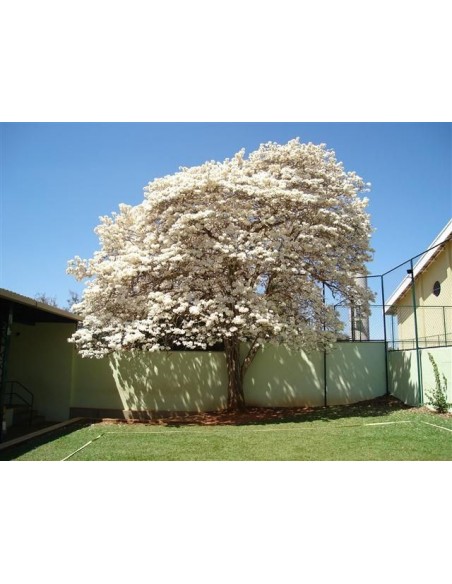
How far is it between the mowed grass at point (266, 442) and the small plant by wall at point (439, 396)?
329 millimetres

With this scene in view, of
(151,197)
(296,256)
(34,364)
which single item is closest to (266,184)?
(296,256)

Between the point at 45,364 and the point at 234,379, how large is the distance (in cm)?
499

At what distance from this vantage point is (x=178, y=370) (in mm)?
11805

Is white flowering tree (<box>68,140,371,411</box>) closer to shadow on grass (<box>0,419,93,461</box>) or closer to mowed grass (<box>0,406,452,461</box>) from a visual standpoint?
shadow on grass (<box>0,419,93,461</box>)

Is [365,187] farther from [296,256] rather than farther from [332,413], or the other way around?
[332,413]

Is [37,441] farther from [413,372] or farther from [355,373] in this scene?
[413,372]

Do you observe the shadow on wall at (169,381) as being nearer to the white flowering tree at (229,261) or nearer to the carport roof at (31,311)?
the white flowering tree at (229,261)

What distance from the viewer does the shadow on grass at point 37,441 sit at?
751 centimetres

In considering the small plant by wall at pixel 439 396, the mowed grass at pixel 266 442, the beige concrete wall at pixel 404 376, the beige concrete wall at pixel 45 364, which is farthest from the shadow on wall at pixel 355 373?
the beige concrete wall at pixel 45 364

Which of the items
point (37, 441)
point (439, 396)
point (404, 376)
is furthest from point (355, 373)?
point (37, 441)

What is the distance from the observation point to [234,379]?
11.6 metres

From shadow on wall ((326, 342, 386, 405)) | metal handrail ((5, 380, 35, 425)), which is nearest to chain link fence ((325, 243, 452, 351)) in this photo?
shadow on wall ((326, 342, 386, 405))

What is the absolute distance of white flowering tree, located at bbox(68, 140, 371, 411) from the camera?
990 cm
